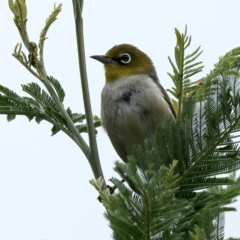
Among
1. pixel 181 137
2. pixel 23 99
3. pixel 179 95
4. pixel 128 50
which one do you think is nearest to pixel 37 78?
pixel 23 99

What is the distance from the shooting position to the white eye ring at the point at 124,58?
644 centimetres

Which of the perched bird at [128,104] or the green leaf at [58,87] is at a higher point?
the green leaf at [58,87]

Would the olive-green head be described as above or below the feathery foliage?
above

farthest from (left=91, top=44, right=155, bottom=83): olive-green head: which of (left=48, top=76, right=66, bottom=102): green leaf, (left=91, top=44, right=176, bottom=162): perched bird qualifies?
(left=48, top=76, right=66, bottom=102): green leaf

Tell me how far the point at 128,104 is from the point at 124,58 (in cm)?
107

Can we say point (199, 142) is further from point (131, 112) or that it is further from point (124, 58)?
point (124, 58)

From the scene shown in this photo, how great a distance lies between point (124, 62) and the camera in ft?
21.1

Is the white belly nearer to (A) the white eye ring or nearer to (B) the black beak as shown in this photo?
(B) the black beak

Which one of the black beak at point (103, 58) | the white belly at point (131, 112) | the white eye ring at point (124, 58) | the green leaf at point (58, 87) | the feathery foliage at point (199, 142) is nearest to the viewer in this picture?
the feathery foliage at point (199, 142)

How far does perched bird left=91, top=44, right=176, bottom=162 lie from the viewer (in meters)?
5.43

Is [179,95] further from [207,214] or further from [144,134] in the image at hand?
[144,134]

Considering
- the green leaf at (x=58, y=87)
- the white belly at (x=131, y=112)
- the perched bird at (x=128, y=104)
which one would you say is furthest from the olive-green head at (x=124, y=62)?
the green leaf at (x=58, y=87)

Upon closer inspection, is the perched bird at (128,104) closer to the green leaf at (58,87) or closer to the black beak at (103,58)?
the black beak at (103,58)

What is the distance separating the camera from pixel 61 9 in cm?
350
